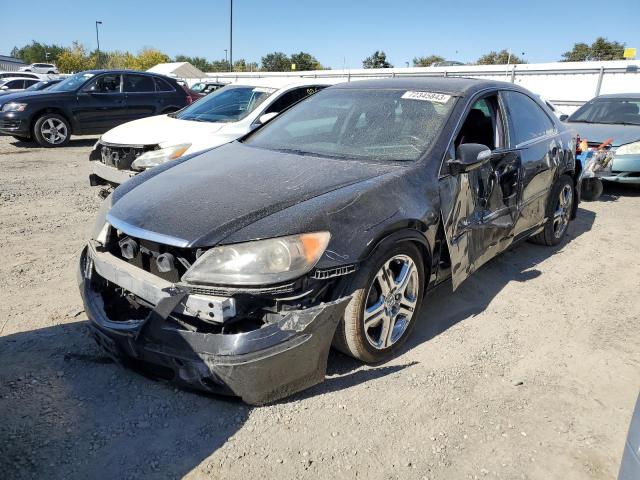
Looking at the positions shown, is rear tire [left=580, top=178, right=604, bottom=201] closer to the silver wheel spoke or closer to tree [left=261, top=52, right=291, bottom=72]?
the silver wheel spoke

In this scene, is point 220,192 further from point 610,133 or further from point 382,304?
point 610,133

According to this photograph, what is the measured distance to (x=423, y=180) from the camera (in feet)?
9.70

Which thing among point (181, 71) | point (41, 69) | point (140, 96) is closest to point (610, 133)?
point (140, 96)

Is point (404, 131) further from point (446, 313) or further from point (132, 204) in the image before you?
point (132, 204)

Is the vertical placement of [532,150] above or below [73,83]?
below

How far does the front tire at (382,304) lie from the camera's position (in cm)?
255

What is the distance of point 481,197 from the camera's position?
344 cm

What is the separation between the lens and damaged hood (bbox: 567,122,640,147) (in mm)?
7574

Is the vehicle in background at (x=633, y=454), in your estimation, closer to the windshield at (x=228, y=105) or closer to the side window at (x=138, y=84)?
the windshield at (x=228, y=105)

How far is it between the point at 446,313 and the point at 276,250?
1.78 meters

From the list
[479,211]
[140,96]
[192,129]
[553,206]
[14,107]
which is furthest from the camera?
[140,96]

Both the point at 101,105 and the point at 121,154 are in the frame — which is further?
the point at 101,105

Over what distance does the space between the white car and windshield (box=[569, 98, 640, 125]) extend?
5.08m

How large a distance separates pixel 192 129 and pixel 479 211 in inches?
156
